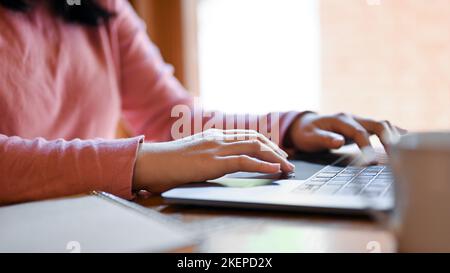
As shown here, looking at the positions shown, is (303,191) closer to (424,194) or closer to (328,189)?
(328,189)

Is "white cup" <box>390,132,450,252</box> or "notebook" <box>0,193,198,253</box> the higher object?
"white cup" <box>390,132,450,252</box>

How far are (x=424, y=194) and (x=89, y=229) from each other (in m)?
0.29

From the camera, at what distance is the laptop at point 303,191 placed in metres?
0.48

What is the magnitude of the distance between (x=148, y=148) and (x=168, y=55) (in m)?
1.92

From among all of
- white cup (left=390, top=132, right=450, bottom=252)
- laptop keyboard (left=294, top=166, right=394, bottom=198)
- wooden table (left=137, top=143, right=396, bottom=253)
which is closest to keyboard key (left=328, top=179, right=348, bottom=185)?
laptop keyboard (left=294, top=166, right=394, bottom=198)

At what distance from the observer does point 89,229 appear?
452mm

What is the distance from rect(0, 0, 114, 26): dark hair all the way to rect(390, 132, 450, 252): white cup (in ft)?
2.65

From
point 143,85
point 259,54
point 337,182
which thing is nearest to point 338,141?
point 337,182

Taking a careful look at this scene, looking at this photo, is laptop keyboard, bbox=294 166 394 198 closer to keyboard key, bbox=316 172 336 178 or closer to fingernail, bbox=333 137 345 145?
keyboard key, bbox=316 172 336 178

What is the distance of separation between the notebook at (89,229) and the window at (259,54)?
184cm

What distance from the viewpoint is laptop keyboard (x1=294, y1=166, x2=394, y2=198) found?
0.52 metres

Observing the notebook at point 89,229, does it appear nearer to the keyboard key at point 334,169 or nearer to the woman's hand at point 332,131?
the keyboard key at point 334,169

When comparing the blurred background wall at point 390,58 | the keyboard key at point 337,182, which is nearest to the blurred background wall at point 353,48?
the blurred background wall at point 390,58
